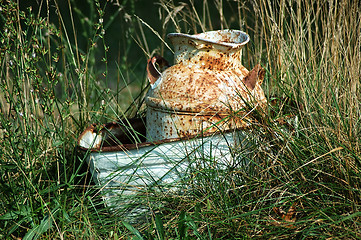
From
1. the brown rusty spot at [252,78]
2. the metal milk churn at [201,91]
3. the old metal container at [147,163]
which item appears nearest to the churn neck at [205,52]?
the metal milk churn at [201,91]

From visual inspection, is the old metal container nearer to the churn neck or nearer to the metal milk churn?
the metal milk churn

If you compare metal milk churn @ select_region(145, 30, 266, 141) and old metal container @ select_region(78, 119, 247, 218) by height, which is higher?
metal milk churn @ select_region(145, 30, 266, 141)

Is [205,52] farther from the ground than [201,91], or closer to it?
farther from the ground

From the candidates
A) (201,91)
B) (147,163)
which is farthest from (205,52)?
(147,163)

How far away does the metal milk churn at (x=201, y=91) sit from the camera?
192 centimetres

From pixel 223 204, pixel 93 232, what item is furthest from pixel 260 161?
pixel 93 232

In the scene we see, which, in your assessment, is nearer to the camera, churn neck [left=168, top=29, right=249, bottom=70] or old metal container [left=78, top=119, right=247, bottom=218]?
→ old metal container [left=78, top=119, right=247, bottom=218]

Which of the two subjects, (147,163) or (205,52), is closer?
(147,163)

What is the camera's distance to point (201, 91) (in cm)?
194

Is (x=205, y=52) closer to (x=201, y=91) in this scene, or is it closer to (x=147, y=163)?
(x=201, y=91)

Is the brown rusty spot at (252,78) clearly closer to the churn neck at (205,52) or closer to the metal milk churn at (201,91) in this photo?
the metal milk churn at (201,91)

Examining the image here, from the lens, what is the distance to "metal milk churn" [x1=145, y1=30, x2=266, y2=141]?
1924 mm

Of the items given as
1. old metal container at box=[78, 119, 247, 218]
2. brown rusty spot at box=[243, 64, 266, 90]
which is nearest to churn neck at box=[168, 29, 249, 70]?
brown rusty spot at box=[243, 64, 266, 90]

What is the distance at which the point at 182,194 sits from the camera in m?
1.86
